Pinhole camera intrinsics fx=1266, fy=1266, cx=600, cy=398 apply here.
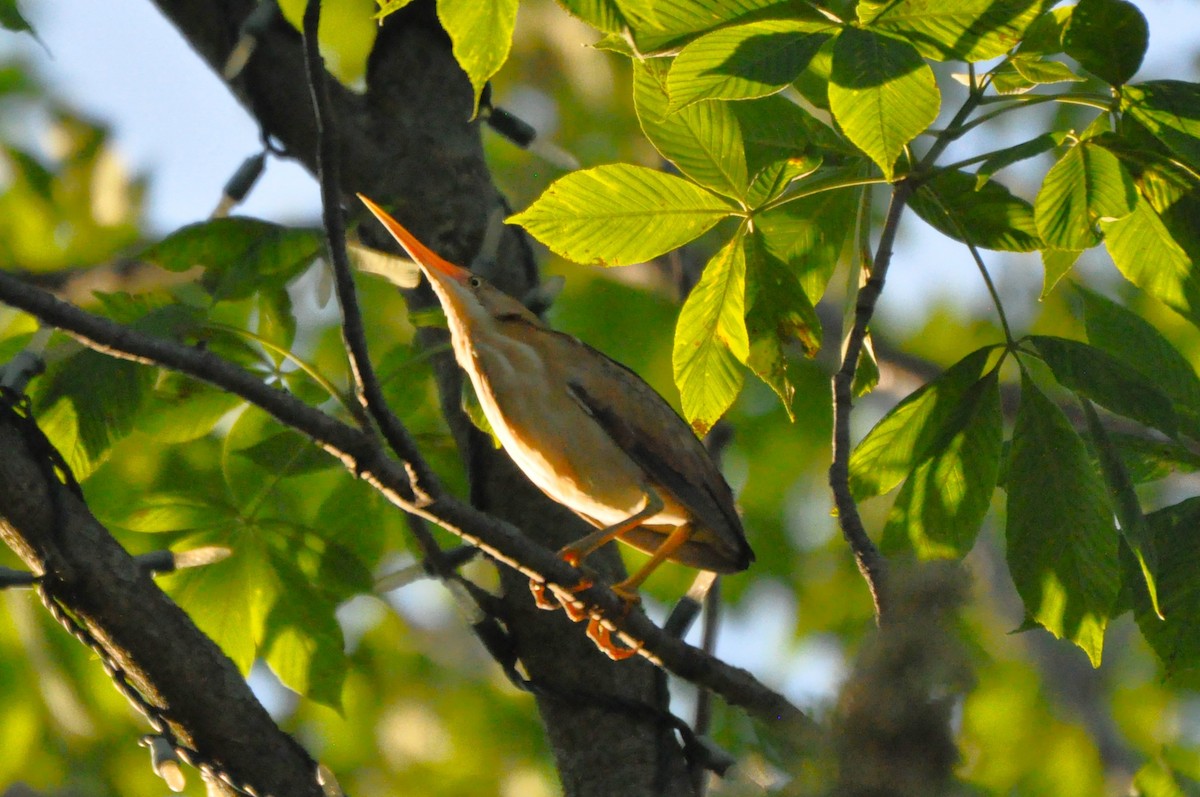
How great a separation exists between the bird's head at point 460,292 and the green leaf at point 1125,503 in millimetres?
1733

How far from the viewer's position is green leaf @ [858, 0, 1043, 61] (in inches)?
88.0

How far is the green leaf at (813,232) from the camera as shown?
3104 millimetres

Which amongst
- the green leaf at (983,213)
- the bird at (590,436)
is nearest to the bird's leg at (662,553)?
the bird at (590,436)

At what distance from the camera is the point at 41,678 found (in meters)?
5.34

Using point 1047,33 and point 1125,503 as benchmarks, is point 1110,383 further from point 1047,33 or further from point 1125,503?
point 1047,33

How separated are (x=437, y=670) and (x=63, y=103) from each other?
3950mm

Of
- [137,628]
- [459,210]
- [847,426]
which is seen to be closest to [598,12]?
[847,426]

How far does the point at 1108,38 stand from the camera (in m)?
2.33

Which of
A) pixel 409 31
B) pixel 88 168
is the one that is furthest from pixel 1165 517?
pixel 88 168

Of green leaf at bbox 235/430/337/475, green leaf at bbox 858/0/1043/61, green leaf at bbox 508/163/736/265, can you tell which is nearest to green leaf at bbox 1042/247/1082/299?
green leaf at bbox 858/0/1043/61

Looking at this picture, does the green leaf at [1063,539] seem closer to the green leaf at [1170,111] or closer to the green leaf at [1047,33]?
the green leaf at [1170,111]

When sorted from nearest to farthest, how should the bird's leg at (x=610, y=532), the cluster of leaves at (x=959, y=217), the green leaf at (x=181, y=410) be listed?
the cluster of leaves at (x=959, y=217) < the bird's leg at (x=610, y=532) < the green leaf at (x=181, y=410)

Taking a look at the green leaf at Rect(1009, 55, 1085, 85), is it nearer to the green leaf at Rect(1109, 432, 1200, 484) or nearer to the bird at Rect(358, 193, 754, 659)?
the green leaf at Rect(1109, 432, 1200, 484)

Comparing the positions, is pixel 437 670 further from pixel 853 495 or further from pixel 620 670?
pixel 853 495
